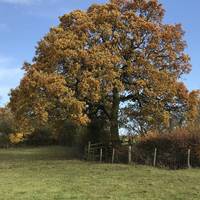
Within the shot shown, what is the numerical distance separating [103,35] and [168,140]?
11354mm

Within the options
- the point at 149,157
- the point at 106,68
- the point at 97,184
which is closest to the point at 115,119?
the point at 106,68

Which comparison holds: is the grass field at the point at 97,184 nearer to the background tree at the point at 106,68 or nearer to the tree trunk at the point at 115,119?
the background tree at the point at 106,68

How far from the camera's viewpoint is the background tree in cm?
3700

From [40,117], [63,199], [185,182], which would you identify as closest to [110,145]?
[40,117]

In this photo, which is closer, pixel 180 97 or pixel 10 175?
pixel 10 175

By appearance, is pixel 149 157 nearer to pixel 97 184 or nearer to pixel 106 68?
pixel 106 68

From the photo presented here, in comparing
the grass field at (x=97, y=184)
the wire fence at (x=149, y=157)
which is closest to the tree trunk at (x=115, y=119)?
the wire fence at (x=149, y=157)

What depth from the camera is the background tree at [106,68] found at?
37.0 metres

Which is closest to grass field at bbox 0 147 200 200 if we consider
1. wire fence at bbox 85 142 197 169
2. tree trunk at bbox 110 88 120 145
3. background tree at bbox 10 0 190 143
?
wire fence at bbox 85 142 197 169

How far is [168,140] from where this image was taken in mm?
34000

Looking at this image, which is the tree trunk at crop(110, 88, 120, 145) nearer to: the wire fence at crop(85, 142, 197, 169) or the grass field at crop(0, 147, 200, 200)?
the wire fence at crop(85, 142, 197, 169)

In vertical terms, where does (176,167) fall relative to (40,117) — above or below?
below

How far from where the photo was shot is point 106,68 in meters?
38.6

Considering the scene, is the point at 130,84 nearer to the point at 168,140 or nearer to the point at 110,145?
the point at 110,145
